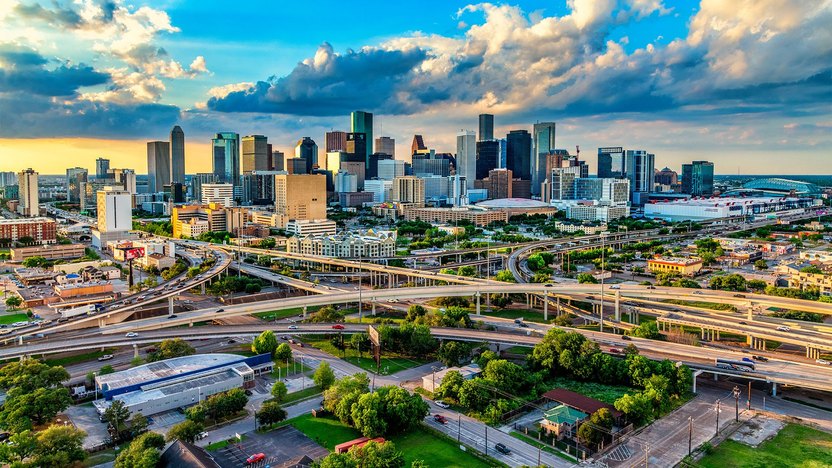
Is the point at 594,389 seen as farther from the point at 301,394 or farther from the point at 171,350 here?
the point at 171,350

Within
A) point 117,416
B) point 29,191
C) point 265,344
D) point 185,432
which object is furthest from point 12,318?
point 29,191

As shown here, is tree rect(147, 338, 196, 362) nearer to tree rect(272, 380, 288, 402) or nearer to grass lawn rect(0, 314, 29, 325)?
tree rect(272, 380, 288, 402)

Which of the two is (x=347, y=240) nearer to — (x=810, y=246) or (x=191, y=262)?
(x=191, y=262)

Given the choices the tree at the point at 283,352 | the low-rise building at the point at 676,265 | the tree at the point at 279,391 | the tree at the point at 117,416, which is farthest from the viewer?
the low-rise building at the point at 676,265

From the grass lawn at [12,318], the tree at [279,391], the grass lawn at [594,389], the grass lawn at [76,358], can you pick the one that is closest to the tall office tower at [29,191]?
the grass lawn at [12,318]

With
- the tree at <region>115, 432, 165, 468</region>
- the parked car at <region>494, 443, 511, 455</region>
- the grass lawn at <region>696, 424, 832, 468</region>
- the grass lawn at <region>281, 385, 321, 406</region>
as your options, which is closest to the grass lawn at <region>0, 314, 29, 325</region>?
the grass lawn at <region>281, 385, 321, 406</region>

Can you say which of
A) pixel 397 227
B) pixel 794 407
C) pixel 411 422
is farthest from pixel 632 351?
pixel 397 227

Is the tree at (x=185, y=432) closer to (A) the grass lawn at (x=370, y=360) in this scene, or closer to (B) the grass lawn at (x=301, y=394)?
(B) the grass lawn at (x=301, y=394)
